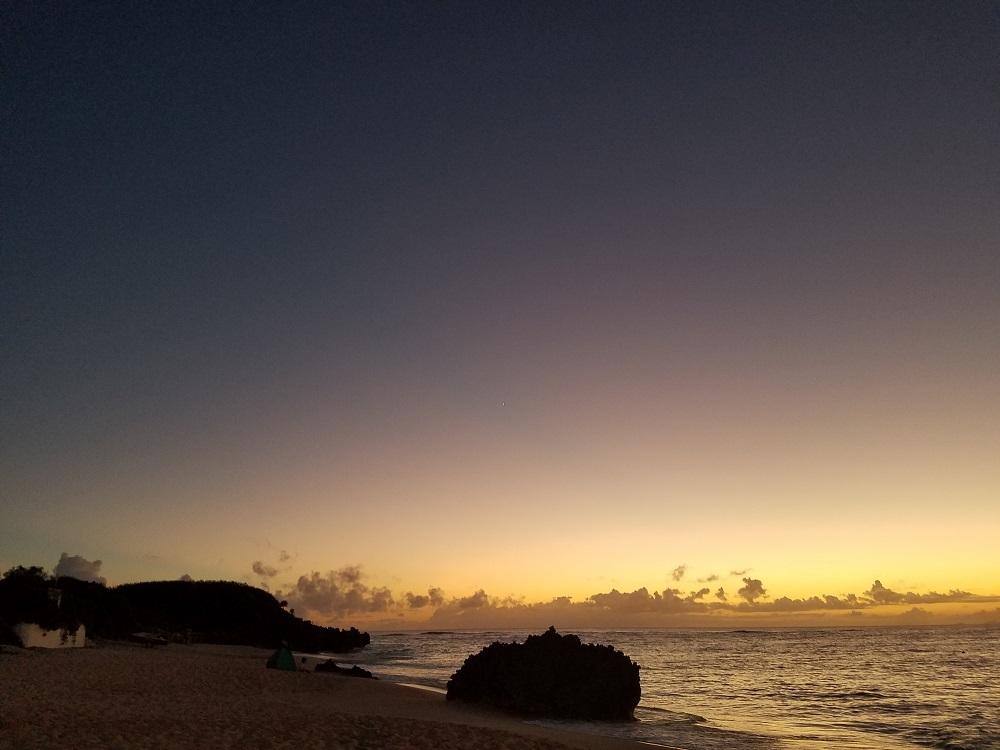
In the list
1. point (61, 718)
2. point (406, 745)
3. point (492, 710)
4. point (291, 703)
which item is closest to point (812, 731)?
point (492, 710)

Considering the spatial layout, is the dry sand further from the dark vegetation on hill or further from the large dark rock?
the dark vegetation on hill

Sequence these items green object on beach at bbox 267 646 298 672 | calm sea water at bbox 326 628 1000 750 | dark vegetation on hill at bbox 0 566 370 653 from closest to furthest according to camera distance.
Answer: calm sea water at bbox 326 628 1000 750 → green object on beach at bbox 267 646 298 672 → dark vegetation on hill at bbox 0 566 370 653

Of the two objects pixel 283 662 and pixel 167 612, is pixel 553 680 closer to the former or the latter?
pixel 283 662

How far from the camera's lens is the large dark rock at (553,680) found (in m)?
25.0

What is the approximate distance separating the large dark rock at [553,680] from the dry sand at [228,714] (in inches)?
55.5

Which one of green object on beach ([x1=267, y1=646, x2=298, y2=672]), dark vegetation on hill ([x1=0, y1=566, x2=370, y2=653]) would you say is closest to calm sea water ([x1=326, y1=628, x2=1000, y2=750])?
green object on beach ([x1=267, y1=646, x2=298, y2=672])

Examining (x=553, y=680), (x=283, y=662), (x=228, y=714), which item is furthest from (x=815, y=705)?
(x=283, y=662)

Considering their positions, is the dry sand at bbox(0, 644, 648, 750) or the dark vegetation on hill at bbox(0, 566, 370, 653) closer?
the dry sand at bbox(0, 644, 648, 750)

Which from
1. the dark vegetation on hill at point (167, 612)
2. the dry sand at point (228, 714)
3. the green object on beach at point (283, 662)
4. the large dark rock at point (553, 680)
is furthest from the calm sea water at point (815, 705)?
the dark vegetation on hill at point (167, 612)

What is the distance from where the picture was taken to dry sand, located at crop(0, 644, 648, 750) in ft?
44.7

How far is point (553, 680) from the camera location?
25.8 meters

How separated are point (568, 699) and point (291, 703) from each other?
10246mm

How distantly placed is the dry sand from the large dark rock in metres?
1.41

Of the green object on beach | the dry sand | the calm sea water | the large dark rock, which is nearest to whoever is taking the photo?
the dry sand
